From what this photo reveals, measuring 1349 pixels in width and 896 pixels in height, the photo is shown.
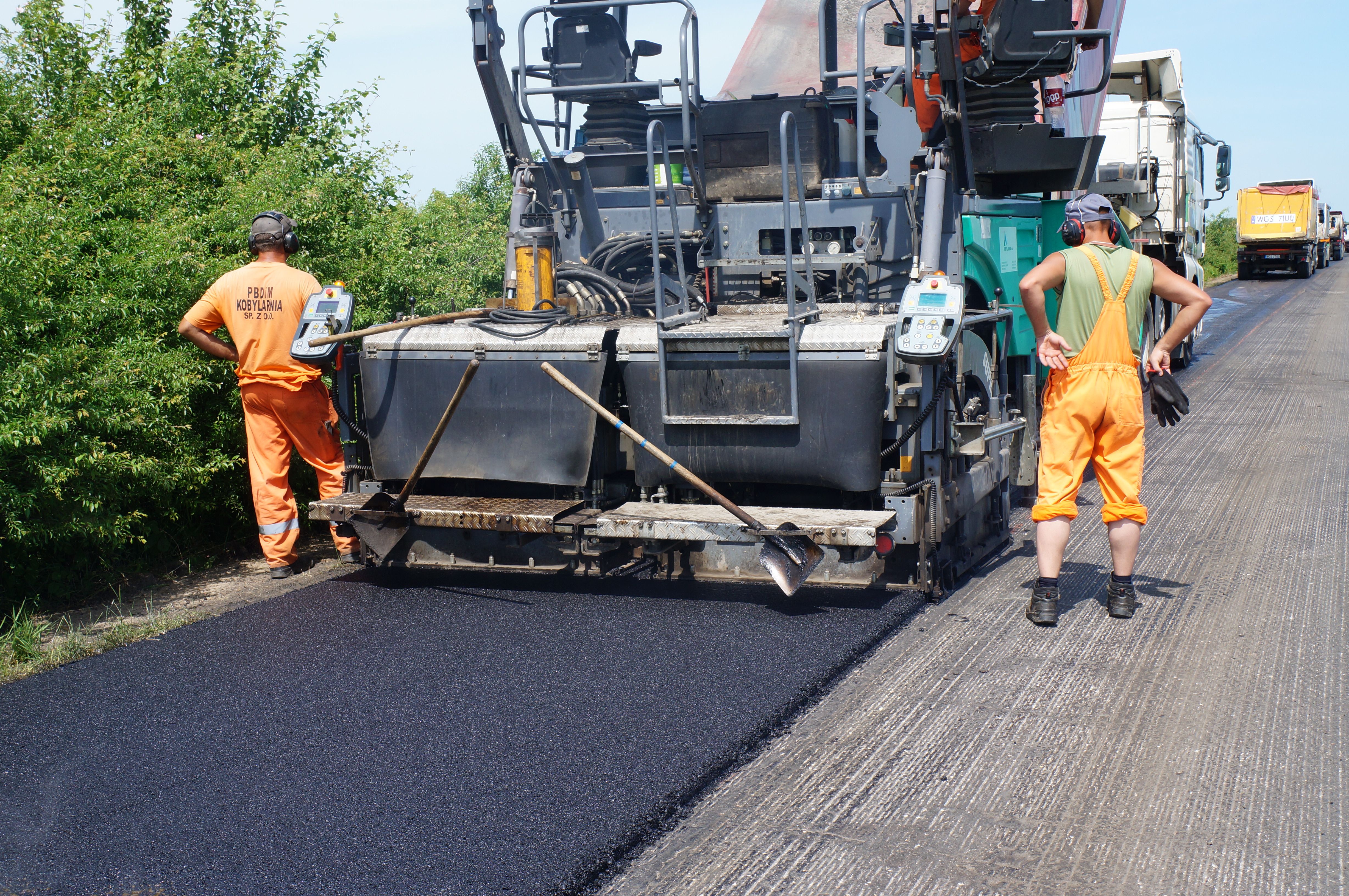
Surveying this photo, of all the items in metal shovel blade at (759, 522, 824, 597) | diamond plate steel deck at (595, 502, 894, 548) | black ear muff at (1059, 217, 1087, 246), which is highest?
black ear muff at (1059, 217, 1087, 246)

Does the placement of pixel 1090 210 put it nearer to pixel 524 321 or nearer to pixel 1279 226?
pixel 524 321

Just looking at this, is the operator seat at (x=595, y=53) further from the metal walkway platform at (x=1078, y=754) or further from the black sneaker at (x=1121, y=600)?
the black sneaker at (x=1121, y=600)

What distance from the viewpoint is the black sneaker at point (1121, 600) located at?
490cm

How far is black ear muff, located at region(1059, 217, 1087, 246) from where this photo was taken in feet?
16.5

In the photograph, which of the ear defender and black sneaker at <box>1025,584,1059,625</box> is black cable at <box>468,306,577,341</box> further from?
black sneaker at <box>1025,584,1059,625</box>

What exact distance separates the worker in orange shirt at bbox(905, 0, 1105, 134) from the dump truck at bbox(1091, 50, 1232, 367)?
696cm

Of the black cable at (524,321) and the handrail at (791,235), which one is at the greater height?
the handrail at (791,235)

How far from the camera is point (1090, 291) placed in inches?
191

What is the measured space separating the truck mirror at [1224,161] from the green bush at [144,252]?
434 inches

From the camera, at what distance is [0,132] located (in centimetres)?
672

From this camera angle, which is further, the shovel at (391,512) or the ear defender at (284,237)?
the ear defender at (284,237)

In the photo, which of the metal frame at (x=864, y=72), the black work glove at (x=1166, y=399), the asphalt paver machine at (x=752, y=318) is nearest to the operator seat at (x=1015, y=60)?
the asphalt paver machine at (x=752, y=318)

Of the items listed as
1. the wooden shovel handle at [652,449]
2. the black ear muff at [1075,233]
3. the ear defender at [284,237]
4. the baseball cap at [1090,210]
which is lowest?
the wooden shovel handle at [652,449]

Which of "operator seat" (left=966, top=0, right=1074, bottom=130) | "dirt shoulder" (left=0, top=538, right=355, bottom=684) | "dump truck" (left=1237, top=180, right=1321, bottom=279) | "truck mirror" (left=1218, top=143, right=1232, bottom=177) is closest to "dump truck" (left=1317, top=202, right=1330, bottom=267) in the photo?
"dump truck" (left=1237, top=180, right=1321, bottom=279)
